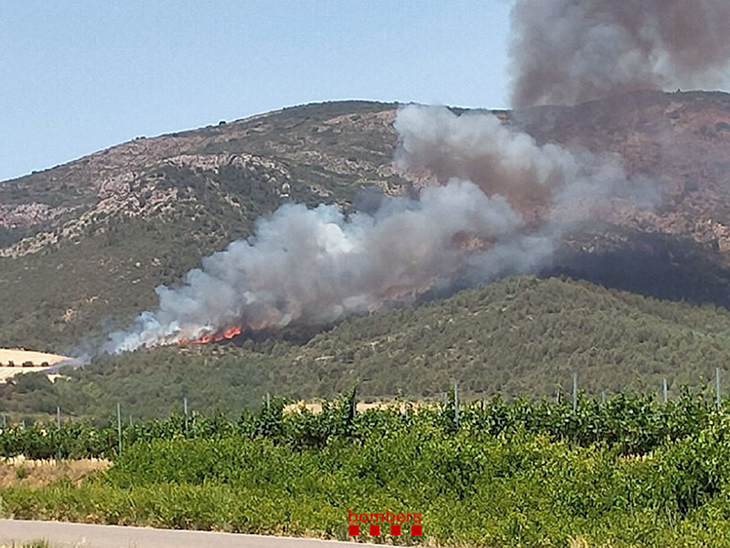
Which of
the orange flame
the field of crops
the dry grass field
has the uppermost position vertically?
the field of crops

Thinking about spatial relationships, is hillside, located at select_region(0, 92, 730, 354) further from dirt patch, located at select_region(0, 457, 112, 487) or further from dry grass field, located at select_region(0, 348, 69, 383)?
dirt patch, located at select_region(0, 457, 112, 487)

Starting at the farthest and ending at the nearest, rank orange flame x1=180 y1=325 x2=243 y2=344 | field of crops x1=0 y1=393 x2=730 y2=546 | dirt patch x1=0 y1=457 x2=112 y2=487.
Answer: orange flame x1=180 y1=325 x2=243 y2=344 < dirt patch x1=0 y1=457 x2=112 y2=487 < field of crops x1=0 y1=393 x2=730 y2=546

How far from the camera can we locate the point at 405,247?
90.1m

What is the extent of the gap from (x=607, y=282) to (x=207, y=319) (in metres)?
29.3

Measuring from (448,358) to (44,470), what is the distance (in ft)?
125

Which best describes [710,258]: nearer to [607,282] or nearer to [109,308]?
[607,282]

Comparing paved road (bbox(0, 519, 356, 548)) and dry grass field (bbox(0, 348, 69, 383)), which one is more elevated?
paved road (bbox(0, 519, 356, 548))

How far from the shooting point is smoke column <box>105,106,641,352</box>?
8762cm

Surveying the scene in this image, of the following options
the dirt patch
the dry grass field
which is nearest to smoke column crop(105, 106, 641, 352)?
the dry grass field

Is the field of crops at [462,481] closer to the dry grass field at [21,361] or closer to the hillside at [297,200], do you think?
the dry grass field at [21,361]

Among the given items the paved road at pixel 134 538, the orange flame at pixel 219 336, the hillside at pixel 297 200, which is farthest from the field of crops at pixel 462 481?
the hillside at pixel 297 200

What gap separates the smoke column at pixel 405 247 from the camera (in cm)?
8762

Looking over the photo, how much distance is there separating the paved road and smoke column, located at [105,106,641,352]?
62.2m

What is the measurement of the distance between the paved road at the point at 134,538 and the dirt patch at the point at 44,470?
19555 mm
